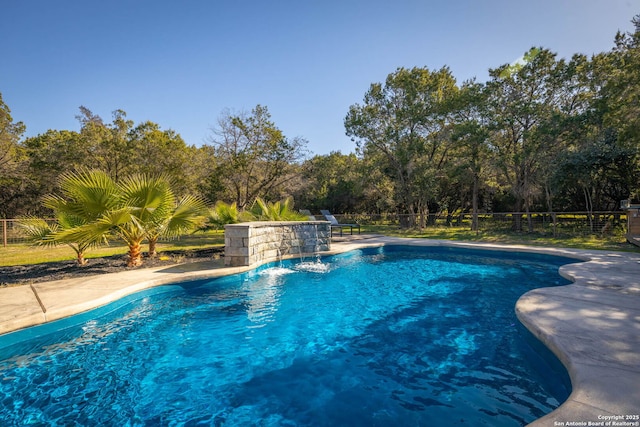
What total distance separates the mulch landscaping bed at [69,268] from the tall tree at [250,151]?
9.70 m

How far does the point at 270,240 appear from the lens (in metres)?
8.84

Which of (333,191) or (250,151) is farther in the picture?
(333,191)

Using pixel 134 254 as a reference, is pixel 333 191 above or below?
above

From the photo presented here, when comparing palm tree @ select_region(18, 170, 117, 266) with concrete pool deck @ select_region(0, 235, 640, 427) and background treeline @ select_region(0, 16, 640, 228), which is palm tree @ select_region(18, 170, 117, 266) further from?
background treeline @ select_region(0, 16, 640, 228)

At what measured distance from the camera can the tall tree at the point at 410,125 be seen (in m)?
18.1

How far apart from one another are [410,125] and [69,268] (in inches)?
705

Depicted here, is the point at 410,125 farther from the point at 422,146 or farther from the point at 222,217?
the point at 222,217

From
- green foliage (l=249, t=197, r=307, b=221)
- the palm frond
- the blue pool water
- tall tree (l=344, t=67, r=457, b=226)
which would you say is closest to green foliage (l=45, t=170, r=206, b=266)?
the palm frond

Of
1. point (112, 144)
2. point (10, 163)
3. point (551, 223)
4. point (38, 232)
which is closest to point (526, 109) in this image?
point (551, 223)

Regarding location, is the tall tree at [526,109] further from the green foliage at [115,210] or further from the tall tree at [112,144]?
the tall tree at [112,144]

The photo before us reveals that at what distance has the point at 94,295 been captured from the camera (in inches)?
192

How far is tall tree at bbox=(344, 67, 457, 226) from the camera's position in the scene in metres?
18.1

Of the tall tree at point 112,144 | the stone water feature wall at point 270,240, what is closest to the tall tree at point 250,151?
the tall tree at point 112,144

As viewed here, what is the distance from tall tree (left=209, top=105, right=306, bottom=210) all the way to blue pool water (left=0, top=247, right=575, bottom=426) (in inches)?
488
